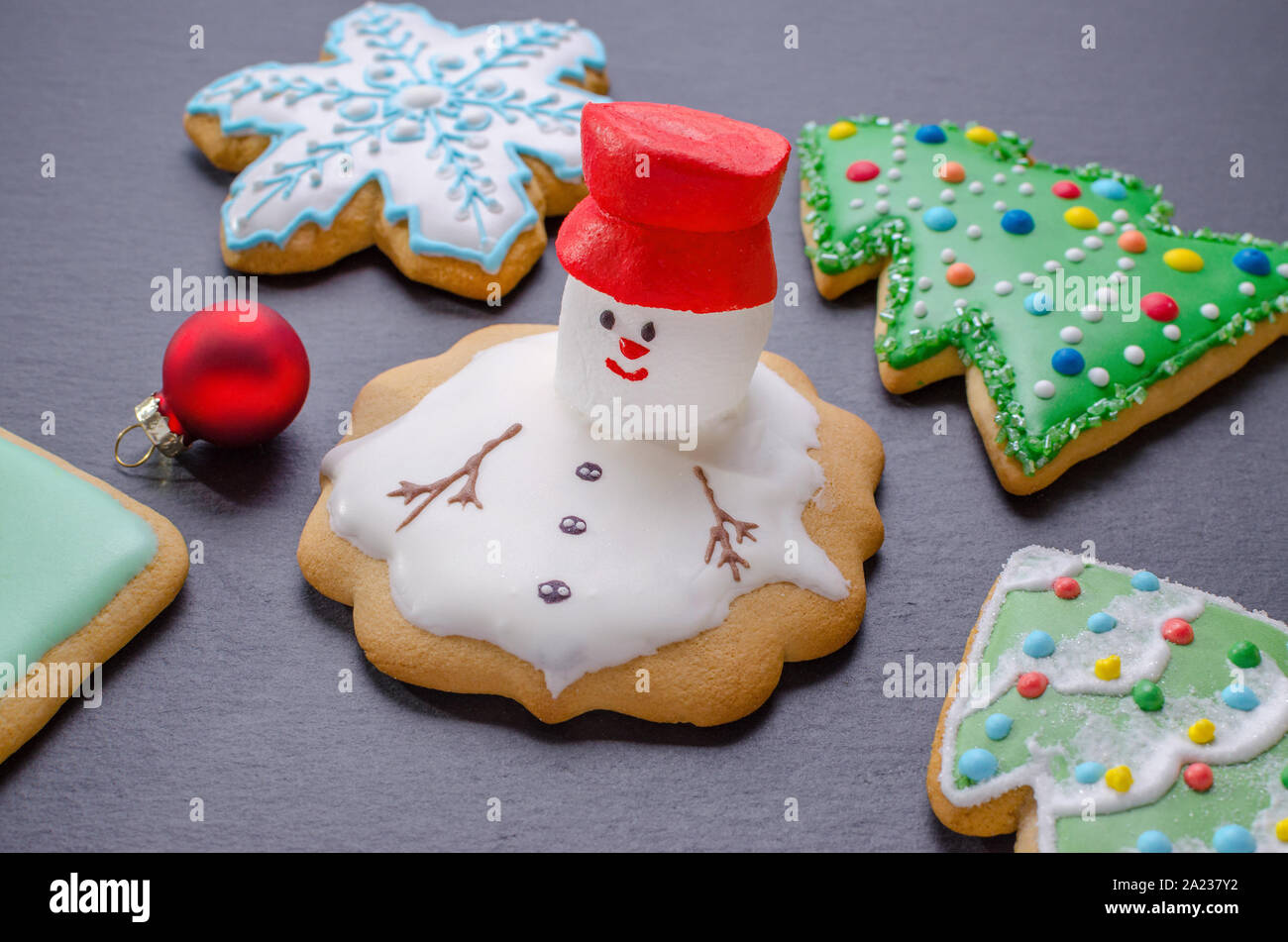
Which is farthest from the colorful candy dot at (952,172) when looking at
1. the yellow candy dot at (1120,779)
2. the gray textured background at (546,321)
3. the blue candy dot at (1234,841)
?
the blue candy dot at (1234,841)

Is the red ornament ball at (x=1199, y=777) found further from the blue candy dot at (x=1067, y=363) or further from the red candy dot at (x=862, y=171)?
the red candy dot at (x=862, y=171)

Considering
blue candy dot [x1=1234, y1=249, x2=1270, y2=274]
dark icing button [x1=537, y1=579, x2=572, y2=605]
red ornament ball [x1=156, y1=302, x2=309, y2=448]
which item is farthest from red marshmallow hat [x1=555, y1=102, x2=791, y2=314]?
blue candy dot [x1=1234, y1=249, x2=1270, y2=274]

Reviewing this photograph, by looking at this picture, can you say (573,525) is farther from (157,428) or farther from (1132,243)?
(1132,243)

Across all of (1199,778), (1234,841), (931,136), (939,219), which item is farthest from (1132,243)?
(1234,841)

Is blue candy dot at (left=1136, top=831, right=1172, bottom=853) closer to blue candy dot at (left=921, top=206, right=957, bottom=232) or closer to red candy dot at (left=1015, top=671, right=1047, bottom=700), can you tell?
red candy dot at (left=1015, top=671, right=1047, bottom=700)

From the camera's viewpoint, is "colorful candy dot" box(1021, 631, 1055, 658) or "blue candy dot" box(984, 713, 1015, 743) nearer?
"blue candy dot" box(984, 713, 1015, 743)

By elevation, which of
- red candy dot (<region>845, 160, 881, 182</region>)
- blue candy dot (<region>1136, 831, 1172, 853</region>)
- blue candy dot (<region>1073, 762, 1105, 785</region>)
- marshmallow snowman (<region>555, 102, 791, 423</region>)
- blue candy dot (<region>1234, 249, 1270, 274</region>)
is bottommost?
blue candy dot (<region>1136, 831, 1172, 853</region>)
